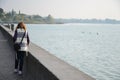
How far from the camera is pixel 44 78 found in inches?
Answer: 204

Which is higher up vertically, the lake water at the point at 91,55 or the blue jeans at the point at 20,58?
the blue jeans at the point at 20,58

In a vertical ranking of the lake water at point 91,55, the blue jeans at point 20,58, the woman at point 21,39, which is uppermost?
the woman at point 21,39

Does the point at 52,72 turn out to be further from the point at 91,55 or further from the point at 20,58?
the point at 91,55

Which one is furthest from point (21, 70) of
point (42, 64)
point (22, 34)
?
point (42, 64)

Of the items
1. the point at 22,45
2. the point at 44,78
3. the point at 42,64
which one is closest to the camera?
the point at 44,78

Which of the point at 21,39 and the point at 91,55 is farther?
the point at 91,55

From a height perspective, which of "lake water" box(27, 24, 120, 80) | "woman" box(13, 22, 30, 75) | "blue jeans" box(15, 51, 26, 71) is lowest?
"lake water" box(27, 24, 120, 80)

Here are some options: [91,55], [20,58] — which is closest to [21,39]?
[20,58]

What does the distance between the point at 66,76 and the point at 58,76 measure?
15 centimetres

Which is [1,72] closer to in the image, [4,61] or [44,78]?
[4,61]

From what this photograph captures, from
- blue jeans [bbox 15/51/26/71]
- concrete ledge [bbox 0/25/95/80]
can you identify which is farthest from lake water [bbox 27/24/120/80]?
concrete ledge [bbox 0/25/95/80]

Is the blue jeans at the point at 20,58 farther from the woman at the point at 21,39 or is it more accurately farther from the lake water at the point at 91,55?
the lake water at the point at 91,55

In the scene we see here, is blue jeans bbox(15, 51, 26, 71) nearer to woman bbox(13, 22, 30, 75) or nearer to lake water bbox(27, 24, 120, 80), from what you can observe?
woman bbox(13, 22, 30, 75)

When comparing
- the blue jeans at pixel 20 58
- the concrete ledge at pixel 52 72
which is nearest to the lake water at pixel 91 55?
the blue jeans at pixel 20 58
